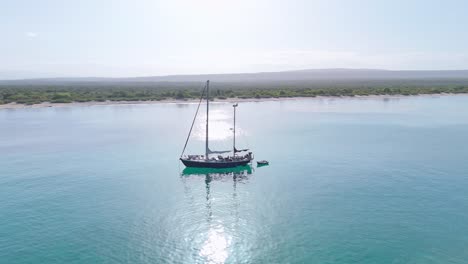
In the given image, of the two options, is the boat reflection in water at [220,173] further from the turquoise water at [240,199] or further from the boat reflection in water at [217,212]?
the turquoise water at [240,199]

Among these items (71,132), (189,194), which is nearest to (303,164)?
(189,194)

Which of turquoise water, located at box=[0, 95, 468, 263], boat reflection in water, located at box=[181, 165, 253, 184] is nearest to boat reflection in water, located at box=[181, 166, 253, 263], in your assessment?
boat reflection in water, located at box=[181, 165, 253, 184]

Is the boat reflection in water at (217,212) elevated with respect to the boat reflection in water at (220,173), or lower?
lower

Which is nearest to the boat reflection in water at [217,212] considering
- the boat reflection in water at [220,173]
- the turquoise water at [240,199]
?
the boat reflection in water at [220,173]

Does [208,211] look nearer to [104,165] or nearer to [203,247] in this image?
[203,247]

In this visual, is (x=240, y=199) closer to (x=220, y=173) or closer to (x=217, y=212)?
(x=217, y=212)

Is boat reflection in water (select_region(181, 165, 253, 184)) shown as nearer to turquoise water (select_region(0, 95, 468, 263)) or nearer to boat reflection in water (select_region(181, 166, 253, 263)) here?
boat reflection in water (select_region(181, 166, 253, 263))

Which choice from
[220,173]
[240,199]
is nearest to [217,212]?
[240,199]
